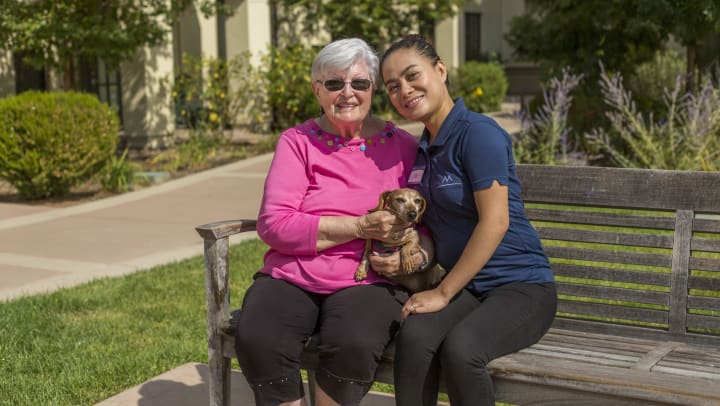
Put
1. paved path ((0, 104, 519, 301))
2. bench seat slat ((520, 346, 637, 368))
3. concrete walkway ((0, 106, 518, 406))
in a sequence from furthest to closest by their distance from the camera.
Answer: paved path ((0, 104, 519, 301))
concrete walkway ((0, 106, 518, 406))
bench seat slat ((520, 346, 637, 368))

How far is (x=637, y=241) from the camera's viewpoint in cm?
331

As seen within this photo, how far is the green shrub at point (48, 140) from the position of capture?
9.57 metres

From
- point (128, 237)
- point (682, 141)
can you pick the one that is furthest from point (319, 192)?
point (682, 141)

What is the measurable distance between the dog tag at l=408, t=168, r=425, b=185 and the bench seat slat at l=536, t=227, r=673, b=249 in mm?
671

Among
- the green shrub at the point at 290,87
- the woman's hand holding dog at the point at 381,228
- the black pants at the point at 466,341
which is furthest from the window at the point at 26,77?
the black pants at the point at 466,341

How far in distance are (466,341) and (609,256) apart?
927 mm

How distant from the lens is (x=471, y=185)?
3033mm

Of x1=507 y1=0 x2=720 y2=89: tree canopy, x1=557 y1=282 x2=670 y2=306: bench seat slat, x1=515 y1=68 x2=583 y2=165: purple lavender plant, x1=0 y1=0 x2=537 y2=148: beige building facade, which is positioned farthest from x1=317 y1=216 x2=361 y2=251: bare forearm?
x1=0 y1=0 x2=537 y2=148: beige building facade

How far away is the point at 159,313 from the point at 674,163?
15.9 feet

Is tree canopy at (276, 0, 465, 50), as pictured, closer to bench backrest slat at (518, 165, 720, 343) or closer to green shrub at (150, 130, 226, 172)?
green shrub at (150, 130, 226, 172)

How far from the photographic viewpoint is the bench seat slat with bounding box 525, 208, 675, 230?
3.30 metres

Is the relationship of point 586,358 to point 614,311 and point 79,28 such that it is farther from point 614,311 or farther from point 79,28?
point 79,28

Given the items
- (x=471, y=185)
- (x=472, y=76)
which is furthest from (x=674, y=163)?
(x=472, y=76)

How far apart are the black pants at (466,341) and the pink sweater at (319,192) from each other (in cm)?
41
